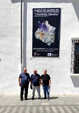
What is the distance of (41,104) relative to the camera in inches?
320

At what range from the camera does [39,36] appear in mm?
10148

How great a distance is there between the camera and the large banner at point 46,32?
10031mm

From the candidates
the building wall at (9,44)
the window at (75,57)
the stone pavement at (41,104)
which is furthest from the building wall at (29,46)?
the stone pavement at (41,104)

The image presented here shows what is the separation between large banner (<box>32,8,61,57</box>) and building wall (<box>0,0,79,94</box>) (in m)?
0.22

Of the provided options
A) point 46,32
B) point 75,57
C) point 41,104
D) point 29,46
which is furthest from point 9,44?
point 41,104

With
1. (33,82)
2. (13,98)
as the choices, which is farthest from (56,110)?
(13,98)

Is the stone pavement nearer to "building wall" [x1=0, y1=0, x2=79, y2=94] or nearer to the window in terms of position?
"building wall" [x1=0, y1=0, x2=79, y2=94]

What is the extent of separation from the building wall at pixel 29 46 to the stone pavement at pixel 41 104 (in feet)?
2.49

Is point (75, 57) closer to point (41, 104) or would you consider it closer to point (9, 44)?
point (41, 104)

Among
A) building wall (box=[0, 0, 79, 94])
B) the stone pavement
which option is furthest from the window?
the stone pavement

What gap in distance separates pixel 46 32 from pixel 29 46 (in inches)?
48.0

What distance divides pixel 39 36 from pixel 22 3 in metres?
2.02

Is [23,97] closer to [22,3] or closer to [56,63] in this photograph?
[56,63]

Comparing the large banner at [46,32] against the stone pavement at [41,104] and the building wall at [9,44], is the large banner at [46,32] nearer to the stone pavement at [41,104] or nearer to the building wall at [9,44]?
the building wall at [9,44]
